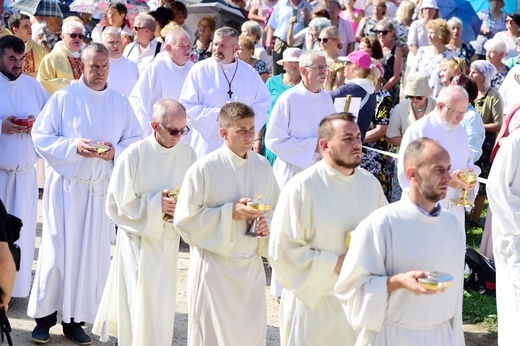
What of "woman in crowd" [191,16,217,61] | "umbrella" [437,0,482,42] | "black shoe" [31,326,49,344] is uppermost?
"umbrella" [437,0,482,42]

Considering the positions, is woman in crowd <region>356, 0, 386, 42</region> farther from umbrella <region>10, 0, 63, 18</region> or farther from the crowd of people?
umbrella <region>10, 0, 63, 18</region>

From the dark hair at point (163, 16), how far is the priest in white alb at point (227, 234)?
6.77m

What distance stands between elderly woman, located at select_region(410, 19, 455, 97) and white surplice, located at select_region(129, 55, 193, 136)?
11.9 ft

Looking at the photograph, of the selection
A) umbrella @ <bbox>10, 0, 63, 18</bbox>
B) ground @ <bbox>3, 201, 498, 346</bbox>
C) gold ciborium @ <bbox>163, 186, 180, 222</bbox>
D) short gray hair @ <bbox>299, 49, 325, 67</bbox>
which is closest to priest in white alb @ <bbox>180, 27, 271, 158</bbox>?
short gray hair @ <bbox>299, 49, 325, 67</bbox>

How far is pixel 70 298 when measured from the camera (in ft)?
29.0

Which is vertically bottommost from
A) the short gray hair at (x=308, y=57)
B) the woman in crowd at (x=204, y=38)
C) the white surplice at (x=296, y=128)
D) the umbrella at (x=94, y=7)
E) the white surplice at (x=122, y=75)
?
the white surplice at (x=296, y=128)

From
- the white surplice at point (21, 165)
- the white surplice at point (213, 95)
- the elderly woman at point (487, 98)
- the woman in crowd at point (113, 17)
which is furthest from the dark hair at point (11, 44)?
the elderly woman at point (487, 98)

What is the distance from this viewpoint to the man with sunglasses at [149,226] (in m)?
7.90

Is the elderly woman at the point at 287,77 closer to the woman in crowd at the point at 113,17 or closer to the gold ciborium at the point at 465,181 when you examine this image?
the gold ciborium at the point at 465,181

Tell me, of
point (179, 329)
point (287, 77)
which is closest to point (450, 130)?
point (179, 329)

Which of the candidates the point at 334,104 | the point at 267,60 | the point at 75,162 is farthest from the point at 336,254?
the point at 267,60

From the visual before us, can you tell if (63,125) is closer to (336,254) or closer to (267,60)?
(336,254)

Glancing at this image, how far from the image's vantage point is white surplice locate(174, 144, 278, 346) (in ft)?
24.3

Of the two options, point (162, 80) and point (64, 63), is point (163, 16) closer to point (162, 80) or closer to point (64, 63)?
point (64, 63)
